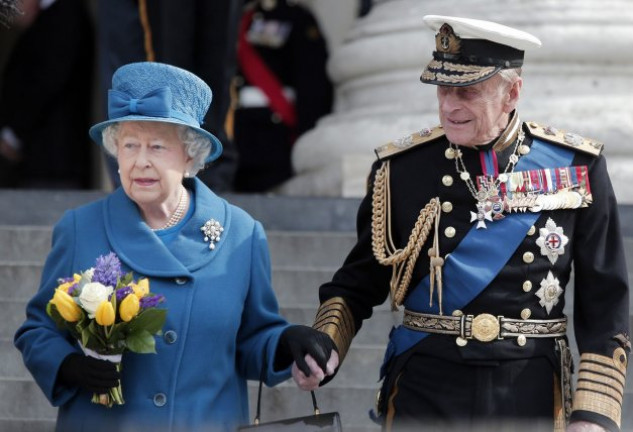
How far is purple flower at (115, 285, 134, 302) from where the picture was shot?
4.90 m

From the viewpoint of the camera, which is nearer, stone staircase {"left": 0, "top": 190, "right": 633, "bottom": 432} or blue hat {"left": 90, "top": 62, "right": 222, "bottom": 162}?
blue hat {"left": 90, "top": 62, "right": 222, "bottom": 162}

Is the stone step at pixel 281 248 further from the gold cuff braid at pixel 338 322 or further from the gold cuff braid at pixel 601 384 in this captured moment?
the gold cuff braid at pixel 601 384

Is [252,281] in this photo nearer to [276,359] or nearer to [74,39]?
[276,359]

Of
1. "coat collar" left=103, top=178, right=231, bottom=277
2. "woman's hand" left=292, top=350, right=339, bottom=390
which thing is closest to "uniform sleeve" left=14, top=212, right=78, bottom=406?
"coat collar" left=103, top=178, right=231, bottom=277

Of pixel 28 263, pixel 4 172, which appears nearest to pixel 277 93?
pixel 4 172

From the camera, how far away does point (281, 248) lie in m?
7.41

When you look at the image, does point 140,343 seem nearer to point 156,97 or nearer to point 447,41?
point 156,97

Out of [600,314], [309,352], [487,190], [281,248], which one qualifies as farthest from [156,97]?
[281,248]

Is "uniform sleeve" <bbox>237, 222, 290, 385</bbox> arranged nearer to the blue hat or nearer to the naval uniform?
the naval uniform

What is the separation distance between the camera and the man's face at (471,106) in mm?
5129

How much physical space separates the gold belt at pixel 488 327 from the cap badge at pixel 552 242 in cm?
19

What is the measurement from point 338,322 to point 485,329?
0.43 meters

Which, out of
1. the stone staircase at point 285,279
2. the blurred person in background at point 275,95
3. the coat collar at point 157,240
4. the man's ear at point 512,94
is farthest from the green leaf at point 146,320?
the blurred person in background at point 275,95

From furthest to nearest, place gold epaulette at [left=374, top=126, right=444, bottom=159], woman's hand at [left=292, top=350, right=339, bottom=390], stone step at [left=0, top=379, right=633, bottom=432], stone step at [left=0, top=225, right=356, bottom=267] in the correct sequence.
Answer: stone step at [left=0, top=225, right=356, bottom=267]
stone step at [left=0, top=379, right=633, bottom=432]
gold epaulette at [left=374, top=126, right=444, bottom=159]
woman's hand at [left=292, top=350, right=339, bottom=390]
